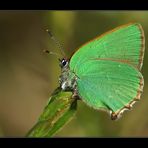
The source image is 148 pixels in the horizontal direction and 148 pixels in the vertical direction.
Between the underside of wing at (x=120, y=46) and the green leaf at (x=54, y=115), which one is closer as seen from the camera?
the green leaf at (x=54, y=115)

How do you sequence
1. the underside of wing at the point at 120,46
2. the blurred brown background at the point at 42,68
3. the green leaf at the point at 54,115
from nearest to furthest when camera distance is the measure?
the green leaf at the point at 54,115, the underside of wing at the point at 120,46, the blurred brown background at the point at 42,68

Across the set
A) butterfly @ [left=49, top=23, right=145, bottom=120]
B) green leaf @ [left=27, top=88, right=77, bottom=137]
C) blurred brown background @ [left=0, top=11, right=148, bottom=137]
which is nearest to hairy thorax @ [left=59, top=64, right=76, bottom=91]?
butterfly @ [left=49, top=23, right=145, bottom=120]

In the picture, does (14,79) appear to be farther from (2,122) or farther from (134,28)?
(134,28)

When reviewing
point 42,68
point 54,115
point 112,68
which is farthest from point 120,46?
point 42,68

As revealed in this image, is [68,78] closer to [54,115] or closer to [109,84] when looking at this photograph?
[109,84]

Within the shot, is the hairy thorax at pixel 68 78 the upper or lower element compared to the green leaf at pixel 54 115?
lower

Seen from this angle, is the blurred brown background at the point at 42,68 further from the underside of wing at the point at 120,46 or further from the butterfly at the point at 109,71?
the underside of wing at the point at 120,46

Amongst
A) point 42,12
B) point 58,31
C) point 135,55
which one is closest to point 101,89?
point 135,55

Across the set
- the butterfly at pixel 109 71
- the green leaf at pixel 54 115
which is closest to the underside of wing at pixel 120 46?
the butterfly at pixel 109 71
